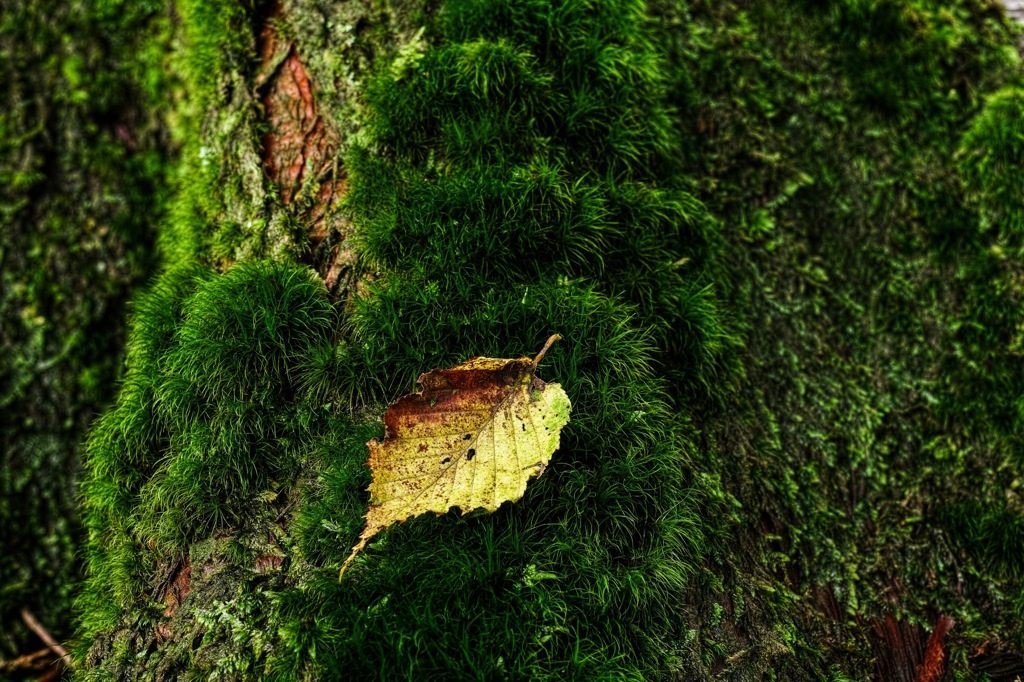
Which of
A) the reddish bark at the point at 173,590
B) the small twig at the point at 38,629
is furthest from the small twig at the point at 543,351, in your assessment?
the small twig at the point at 38,629

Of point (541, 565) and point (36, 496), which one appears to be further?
point (36, 496)

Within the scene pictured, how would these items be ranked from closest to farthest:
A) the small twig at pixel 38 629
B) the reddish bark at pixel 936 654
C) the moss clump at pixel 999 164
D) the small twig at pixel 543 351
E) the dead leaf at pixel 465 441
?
the dead leaf at pixel 465 441 < the small twig at pixel 543 351 < the reddish bark at pixel 936 654 < the moss clump at pixel 999 164 < the small twig at pixel 38 629

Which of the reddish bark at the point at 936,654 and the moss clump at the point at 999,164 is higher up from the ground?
the moss clump at the point at 999,164

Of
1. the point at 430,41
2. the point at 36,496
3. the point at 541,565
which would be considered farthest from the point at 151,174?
the point at 541,565

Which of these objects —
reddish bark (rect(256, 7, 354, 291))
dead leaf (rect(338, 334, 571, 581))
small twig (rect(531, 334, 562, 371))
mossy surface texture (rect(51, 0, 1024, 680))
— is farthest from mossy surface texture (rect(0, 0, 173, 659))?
small twig (rect(531, 334, 562, 371))

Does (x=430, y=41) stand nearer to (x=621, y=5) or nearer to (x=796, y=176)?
(x=621, y=5)

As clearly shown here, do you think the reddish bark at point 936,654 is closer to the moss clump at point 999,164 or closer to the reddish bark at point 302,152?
the moss clump at point 999,164

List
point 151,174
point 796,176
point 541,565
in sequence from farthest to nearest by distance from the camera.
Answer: point 151,174
point 796,176
point 541,565
